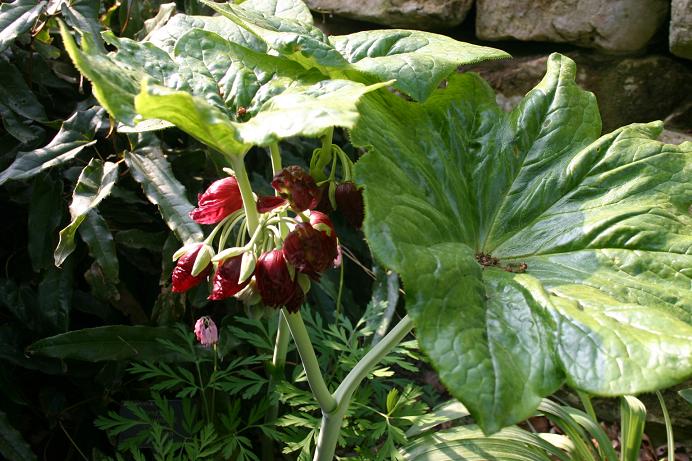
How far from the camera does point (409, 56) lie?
779 millimetres

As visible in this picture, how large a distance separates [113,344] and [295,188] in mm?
793

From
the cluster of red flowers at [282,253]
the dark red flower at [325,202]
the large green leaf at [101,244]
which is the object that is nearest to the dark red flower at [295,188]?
the cluster of red flowers at [282,253]

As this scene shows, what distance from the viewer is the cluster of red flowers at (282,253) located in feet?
2.16

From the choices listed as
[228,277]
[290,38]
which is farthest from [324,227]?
[290,38]

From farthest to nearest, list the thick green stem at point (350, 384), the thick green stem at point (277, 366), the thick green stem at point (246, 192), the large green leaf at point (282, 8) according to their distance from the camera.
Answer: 1. the thick green stem at point (277, 366)
2. the large green leaf at point (282, 8)
3. the thick green stem at point (350, 384)
4. the thick green stem at point (246, 192)

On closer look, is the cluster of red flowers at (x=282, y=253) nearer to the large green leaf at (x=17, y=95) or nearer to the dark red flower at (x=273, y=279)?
Result: the dark red flower at (x=273, y=279)

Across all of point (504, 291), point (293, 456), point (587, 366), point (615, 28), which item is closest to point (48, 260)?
point (293, 456)

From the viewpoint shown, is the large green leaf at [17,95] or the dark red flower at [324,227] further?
the large green leaf at [17,95]

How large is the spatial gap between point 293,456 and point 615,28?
1.27m

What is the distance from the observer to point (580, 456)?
137cm

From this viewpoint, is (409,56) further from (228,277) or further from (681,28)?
(681,28)

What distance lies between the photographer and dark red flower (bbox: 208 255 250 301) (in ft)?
2.23

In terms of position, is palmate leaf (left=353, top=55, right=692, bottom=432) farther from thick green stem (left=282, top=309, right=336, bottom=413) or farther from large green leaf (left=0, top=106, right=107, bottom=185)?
large green leaf (left=0, top=106, right=107, bottom=185)

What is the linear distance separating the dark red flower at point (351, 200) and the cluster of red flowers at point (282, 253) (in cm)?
5
